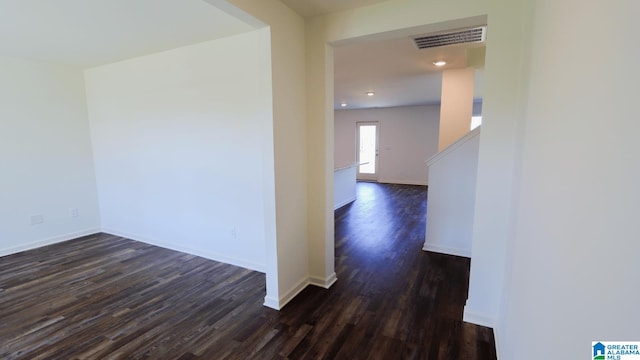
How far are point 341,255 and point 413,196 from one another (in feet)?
14.0

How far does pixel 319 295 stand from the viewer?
2676 mm

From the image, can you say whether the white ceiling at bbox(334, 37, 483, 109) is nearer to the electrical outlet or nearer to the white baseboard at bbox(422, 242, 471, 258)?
the white baseboard at bbox(422, 242, 471, 258)

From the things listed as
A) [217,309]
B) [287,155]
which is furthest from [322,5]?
[217,309]

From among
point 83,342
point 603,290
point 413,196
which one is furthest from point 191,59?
point 413,196

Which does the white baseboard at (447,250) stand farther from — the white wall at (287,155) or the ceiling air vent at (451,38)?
the ceiling air vent at (451,38)

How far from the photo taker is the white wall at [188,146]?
9.98 feet

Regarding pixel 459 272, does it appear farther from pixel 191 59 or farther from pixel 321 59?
pixel 191 59

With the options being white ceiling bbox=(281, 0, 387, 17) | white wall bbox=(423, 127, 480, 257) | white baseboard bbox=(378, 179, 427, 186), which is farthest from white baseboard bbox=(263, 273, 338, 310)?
white baseboard bbox=(378, 179, 427, 186)

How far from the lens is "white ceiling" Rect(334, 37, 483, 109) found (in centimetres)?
341

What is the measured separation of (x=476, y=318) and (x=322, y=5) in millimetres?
2734

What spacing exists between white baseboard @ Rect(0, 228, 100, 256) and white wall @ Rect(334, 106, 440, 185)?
7641 millimetres

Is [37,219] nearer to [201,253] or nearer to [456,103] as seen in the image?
[201,253]

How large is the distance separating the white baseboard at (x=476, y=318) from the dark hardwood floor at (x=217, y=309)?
52 mm

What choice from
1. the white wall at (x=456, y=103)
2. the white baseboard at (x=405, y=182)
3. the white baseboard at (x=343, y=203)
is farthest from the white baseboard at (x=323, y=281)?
the white baseboard at (x=405, y=182)
